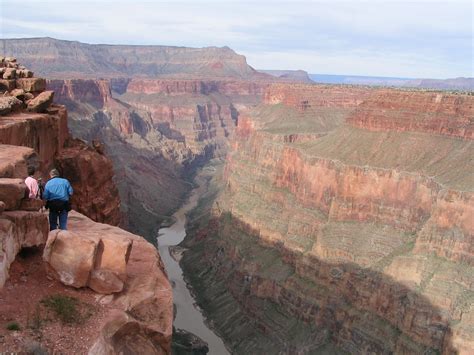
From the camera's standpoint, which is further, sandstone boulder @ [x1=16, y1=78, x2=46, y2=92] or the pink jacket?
sandstone boulder @ [x1=16, y1=78, x2=46, y2=92]

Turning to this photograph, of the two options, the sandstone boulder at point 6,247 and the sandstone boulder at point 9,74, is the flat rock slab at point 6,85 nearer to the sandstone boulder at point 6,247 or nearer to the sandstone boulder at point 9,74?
the sandstone boulder at point 9,74

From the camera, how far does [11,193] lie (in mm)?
17672

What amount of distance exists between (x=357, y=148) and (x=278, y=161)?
16959mm

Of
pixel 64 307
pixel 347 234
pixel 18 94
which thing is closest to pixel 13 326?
pixel 64 307

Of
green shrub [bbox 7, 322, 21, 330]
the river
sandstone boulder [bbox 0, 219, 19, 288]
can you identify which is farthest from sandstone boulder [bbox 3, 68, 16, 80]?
the river

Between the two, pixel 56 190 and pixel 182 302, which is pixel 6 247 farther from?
pixel 182 302

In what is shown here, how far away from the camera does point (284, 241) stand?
74.1m

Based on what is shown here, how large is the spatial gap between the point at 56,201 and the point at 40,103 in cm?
1954

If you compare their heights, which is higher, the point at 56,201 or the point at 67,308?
the point at 56,201

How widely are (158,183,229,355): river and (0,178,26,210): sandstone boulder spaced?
159 ft

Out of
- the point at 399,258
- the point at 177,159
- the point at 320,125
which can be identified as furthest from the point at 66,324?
the point at 177,159

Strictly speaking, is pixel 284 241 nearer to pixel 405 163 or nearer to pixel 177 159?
pixel 405 163

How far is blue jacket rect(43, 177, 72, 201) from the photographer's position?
19.5 m

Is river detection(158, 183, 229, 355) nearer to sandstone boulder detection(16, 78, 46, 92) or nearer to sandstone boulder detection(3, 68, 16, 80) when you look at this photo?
sandstone boulder detection(16, 78, 46, 92)
